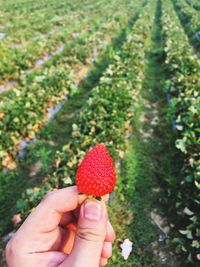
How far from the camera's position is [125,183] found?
5801mm

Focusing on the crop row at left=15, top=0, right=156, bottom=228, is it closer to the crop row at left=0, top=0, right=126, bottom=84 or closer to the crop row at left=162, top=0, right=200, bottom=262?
the crop row at left=162, top=0, right=200, bottom=262

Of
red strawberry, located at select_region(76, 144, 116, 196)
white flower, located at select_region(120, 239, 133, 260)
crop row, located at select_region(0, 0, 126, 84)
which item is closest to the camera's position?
red strawberry, located at select_region(76, 144, 116, 196)

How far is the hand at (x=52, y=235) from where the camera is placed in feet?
6.64

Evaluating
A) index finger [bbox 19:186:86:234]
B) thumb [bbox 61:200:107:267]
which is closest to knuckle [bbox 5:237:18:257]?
index finger [bbox 19:186:86:234]

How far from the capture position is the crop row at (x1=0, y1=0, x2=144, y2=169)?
6.36 m

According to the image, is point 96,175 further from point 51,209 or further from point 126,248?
point 126,248

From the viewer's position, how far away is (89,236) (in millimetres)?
2035

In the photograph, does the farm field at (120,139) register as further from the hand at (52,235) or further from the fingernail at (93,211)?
the fingernail at (93,211)

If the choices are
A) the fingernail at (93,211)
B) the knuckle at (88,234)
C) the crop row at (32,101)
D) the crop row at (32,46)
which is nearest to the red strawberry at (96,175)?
the fingernail at (93,211)

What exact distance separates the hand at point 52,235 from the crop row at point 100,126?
2455 mm

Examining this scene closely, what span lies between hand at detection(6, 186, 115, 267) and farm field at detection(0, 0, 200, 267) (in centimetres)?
246

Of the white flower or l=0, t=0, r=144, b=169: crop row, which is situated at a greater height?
l=0, t=0, r=144, b=169: crop row

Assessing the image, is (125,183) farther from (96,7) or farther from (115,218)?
(96,7)

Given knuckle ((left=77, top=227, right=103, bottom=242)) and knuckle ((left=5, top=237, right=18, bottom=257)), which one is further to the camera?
knuckle ((left=5, top=237, right=18, bottom=257))
